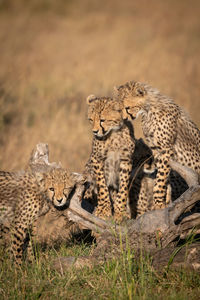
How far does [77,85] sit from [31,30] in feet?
18.1

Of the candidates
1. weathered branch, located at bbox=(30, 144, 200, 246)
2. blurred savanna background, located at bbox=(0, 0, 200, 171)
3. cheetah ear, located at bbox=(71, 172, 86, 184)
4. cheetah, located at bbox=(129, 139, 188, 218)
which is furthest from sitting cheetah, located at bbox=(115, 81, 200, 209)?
blurred savanna background, located at bbox=(0, 0, 200, 171)

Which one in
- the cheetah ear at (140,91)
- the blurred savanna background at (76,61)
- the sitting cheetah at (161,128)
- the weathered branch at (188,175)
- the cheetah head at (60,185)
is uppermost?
the blurred savanna background at (76,61)

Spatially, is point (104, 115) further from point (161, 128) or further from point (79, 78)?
point (79, 78)

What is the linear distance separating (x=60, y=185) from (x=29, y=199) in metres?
0.35

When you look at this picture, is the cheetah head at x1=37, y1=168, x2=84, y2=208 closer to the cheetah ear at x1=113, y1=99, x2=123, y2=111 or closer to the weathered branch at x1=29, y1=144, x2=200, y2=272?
the weathered branch at x1=29, y1=144, x2=200, y2=272

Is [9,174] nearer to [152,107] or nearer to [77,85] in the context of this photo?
[152,107]

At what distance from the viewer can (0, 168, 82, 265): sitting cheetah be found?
408 centimetres

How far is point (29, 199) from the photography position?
13.8 feet

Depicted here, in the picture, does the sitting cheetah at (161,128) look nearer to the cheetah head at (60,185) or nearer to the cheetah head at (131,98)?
the cheetah head at (131,98)

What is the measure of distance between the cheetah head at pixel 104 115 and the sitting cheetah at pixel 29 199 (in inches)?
22.3

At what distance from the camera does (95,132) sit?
454cm

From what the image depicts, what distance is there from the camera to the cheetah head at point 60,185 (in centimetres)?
401

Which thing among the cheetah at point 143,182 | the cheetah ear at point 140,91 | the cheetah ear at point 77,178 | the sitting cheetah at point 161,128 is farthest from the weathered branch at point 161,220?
the cheetah ear at point 140,91

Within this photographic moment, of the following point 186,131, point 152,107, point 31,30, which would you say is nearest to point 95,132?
point 152,107
